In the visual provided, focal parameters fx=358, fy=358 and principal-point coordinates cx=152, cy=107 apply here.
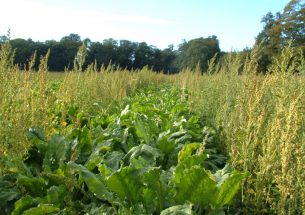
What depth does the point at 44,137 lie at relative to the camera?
10.4 feet

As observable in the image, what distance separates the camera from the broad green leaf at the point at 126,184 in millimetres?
2219

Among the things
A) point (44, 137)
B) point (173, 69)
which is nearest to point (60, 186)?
point (44, 137)

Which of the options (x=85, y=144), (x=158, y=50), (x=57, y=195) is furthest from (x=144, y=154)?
(x=158, y=50)

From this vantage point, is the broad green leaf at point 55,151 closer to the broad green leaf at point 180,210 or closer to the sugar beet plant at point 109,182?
the sugar beet plant at point 109,182

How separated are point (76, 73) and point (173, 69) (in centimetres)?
5030

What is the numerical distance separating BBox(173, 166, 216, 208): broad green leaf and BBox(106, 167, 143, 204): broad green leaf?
0.25m

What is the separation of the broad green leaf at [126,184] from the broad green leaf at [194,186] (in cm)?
25

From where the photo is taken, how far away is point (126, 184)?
7.38 feet

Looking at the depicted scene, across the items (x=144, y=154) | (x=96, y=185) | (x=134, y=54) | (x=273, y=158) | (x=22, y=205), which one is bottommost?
(x=22, y=205)

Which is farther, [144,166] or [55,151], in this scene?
[55,151]

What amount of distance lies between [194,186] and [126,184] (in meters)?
0.43

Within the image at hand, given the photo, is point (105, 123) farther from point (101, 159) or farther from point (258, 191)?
point (258, 191)

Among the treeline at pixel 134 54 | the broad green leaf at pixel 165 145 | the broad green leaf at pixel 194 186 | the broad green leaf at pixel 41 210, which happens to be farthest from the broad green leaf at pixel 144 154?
the treeline at pixel 134 54

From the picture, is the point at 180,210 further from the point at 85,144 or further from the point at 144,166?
the point at 85,144
